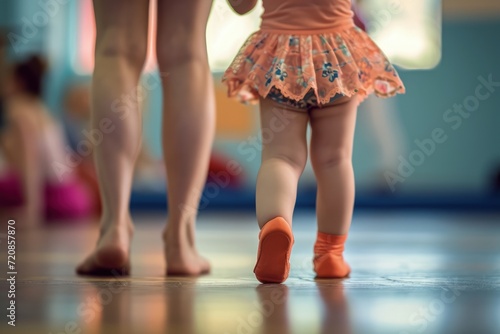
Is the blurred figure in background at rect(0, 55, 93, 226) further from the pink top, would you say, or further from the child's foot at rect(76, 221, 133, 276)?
the pink top

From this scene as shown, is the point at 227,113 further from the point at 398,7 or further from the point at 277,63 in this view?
the point at 277,63

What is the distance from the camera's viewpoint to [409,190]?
25.9 feet

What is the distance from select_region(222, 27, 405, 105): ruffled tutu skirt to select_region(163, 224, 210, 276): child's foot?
355mm

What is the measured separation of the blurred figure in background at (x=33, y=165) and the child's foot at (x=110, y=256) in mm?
2509

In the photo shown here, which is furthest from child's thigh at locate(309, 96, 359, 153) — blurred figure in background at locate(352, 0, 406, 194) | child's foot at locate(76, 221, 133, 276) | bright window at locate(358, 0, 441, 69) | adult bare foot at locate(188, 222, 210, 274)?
bright window at locate(358, 0, 441, 69)

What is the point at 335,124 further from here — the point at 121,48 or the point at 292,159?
the point at 121,48

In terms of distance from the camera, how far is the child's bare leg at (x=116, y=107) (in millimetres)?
1938

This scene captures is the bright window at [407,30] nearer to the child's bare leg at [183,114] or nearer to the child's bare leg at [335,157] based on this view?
the child's bare leg at [183,114]

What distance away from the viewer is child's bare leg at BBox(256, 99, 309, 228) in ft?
5.61

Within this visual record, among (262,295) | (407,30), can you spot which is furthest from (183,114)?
(407,30)

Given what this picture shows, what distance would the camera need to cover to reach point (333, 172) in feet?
6.02

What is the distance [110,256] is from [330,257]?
0.48 meters

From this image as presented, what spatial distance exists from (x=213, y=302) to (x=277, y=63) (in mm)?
614

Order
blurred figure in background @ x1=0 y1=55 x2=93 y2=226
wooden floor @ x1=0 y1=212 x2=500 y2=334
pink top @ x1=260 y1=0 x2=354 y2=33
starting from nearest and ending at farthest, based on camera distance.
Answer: wooden floor @ x1=0 y1=212 x2=500 y2=334, pink top @ x1=260 y1=0 x2=354 y2=33, blurred figure in background @ x1=0 y1=55 x2=93 y2=226
